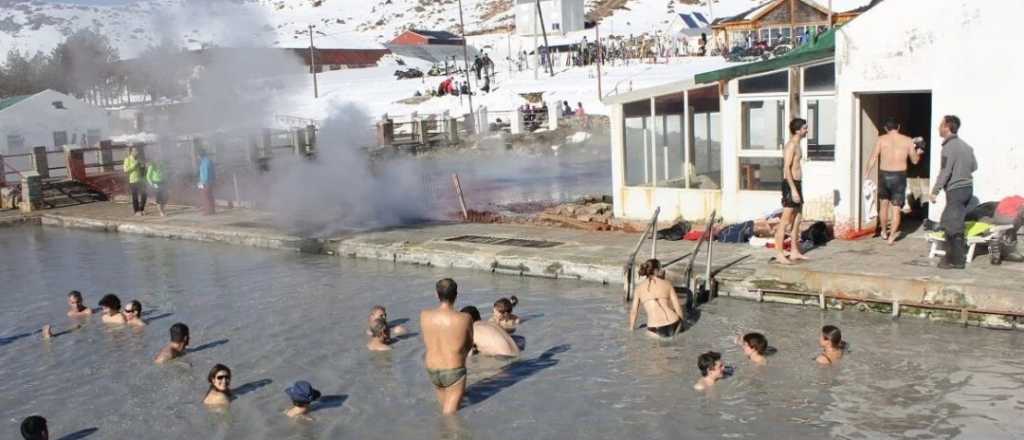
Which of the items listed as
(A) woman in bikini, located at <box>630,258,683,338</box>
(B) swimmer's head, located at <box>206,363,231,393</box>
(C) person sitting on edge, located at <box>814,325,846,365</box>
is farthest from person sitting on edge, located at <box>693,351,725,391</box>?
(B) swimmer's head, located at <box>206,363,231,393</box>

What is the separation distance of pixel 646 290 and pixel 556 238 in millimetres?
5106

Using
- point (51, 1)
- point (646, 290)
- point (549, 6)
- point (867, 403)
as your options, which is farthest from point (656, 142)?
point (549, 6)

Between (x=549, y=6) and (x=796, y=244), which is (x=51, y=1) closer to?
(x=796, y=244)

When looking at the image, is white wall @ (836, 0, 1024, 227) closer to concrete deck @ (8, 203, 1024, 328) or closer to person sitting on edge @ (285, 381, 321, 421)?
concrete deck @ (8, 203, 1024, 328)

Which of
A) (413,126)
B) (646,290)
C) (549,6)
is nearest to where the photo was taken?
(646,290)

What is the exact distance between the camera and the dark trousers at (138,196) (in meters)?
23.3

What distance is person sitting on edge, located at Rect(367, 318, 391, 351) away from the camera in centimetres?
1120

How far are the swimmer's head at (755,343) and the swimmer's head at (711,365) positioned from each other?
0.60 metres

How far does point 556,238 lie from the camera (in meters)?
15.9

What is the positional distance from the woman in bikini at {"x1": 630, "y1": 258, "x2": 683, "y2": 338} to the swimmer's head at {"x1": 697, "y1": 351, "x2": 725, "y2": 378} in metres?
1.45

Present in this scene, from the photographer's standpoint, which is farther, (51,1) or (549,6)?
(549,6)

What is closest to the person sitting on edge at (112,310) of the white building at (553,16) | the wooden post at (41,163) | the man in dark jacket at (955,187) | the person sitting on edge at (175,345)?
the person sitting on edge at (175,345)

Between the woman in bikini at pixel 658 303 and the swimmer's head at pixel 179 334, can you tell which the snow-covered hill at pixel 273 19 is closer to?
the swimmer's head at pixel 179 334

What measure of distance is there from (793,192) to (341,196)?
38.3 feet
